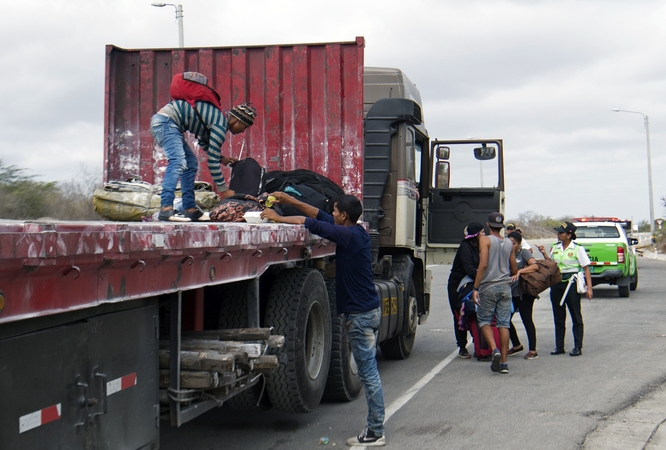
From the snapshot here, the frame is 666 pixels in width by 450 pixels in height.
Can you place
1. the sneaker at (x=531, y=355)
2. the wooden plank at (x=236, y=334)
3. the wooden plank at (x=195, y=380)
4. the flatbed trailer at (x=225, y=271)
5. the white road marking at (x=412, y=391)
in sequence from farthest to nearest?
the sneaker at (x=531, y=355)
the white road marking at (x=412, y=391)
the wooden plank at (x=236, y=334)
the wooden plank at (x=195, y=380)
the flatbed trailer at (x=225, y=271)

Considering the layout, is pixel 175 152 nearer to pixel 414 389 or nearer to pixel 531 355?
pixel 414 389

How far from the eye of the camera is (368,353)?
594 centimetres

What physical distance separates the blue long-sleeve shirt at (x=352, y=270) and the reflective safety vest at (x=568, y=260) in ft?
15.9

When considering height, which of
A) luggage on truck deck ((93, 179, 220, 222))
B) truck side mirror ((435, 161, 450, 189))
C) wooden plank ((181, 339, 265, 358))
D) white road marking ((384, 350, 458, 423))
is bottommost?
white road marking ((384, 350, 458, 423))

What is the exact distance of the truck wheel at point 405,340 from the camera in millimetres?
9711

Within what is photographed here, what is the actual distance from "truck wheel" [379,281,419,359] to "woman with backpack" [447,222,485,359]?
1.59 ft

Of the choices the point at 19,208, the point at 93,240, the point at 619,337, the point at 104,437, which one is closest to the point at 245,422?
the point at 104,437

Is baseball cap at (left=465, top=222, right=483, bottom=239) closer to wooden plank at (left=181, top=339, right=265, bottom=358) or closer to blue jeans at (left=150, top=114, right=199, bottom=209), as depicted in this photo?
blue jeans at (left=150, top=114, right=199, bottom=209)

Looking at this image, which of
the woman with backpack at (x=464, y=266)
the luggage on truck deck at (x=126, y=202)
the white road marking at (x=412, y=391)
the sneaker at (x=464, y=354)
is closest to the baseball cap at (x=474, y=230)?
the woman with backpack at (x=464, y=266)

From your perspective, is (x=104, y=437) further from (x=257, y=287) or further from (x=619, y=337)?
(x=619, y=337)

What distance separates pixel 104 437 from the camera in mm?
3578

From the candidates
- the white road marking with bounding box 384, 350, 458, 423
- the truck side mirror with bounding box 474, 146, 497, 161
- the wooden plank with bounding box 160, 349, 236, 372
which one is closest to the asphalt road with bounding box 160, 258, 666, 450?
the white road marking with bounding box 384, 350, 458, 423

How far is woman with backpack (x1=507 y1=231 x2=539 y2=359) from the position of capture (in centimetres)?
993

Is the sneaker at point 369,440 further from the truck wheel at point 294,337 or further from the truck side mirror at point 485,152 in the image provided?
the truck side mirror at point 485,152
